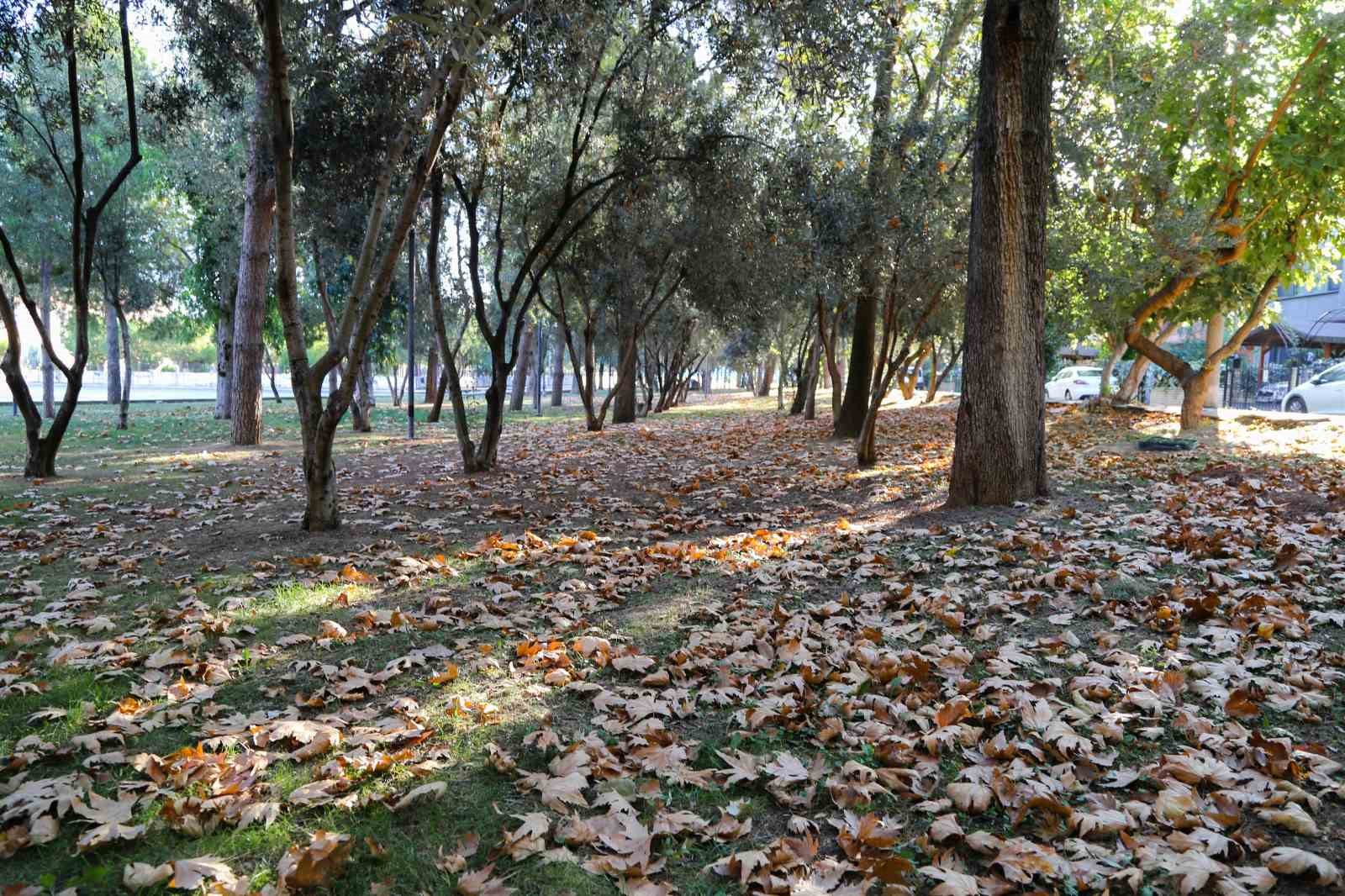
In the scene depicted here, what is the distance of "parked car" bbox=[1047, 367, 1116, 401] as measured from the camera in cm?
3656

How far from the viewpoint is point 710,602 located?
18.0ft

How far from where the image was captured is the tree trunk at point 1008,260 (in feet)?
24.5

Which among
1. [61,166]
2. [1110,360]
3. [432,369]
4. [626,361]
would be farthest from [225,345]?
[1110,360]

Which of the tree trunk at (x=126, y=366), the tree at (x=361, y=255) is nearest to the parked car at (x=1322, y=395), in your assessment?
the tree at (x=361, y=255)

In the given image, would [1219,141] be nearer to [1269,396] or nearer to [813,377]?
[813,377]

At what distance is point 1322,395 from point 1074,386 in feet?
49.0

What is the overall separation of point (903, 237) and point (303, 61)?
27.1ft

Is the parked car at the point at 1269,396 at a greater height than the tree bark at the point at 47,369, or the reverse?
the tree bark at the point at 47,369

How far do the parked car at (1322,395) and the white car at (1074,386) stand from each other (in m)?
12.0

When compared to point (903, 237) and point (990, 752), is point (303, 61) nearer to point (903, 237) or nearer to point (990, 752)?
point (903, 237)

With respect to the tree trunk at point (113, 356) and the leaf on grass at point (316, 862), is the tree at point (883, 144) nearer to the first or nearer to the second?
the leaf on grass at point (316, 862)

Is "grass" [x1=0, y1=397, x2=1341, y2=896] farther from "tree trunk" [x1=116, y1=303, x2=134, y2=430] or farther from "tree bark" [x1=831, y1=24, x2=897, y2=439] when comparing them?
"tree trunk" [x1=116, y1=303, x2=134, y2=430]

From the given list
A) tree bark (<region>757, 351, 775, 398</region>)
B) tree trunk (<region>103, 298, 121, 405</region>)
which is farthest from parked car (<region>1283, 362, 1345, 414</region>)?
tree trunk (<region>103, 298, 121, 405</region>)

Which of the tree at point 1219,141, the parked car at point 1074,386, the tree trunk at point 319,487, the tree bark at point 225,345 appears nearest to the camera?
the tree trunk at point 319,487
